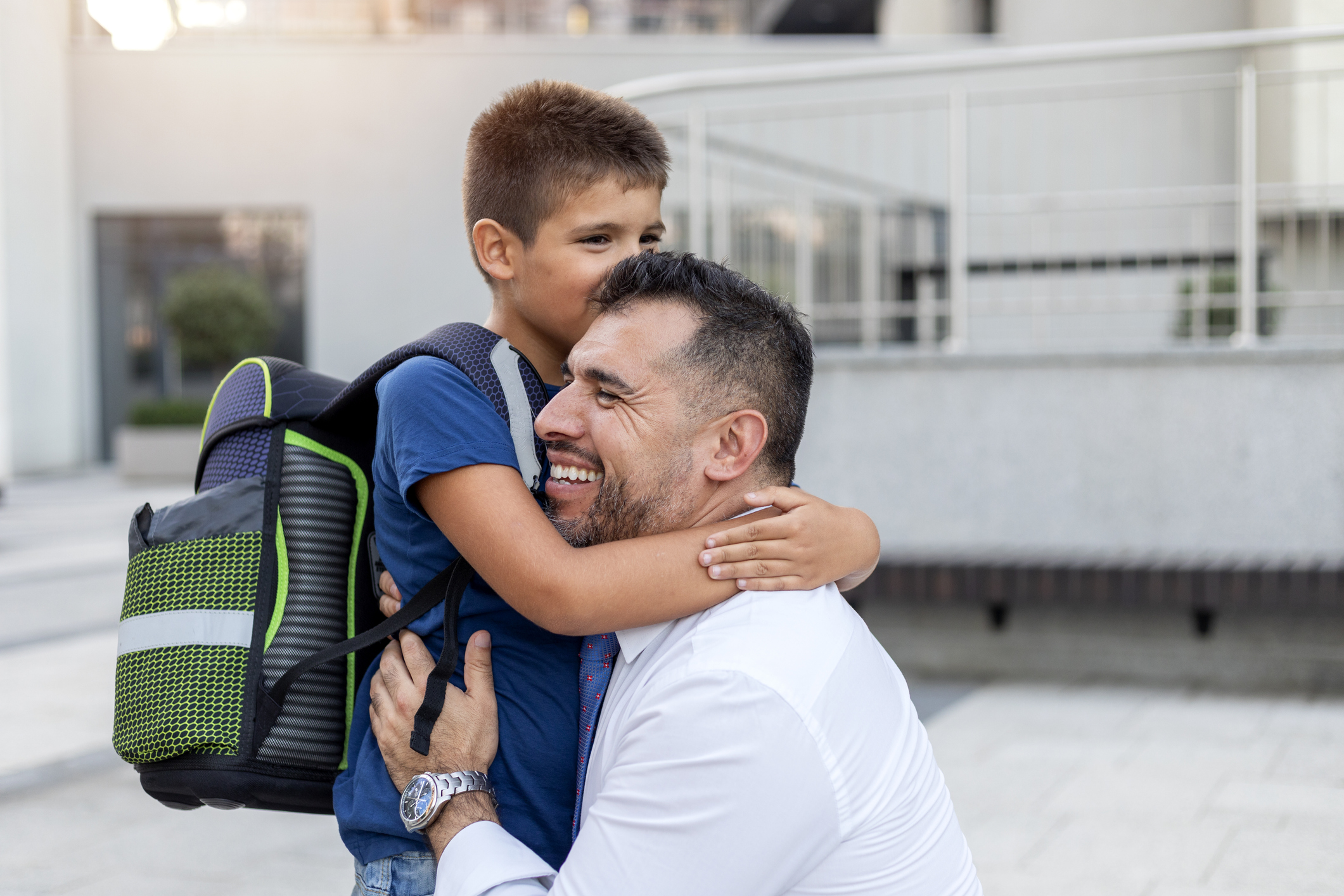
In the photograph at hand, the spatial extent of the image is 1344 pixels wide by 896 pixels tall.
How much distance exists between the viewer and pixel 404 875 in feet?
5.17

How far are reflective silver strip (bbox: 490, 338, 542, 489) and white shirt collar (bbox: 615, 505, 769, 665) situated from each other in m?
0.25

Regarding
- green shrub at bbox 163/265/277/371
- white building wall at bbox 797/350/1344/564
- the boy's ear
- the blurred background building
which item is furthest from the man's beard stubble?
green shrub at bbox 163/265/277/371

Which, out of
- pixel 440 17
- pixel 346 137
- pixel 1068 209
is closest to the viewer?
pixel 1068 209

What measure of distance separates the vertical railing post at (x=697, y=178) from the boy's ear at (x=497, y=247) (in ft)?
14.2

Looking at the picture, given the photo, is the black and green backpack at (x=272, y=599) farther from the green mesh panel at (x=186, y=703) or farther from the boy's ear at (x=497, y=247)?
the boy's ear at (x=497, y=247)

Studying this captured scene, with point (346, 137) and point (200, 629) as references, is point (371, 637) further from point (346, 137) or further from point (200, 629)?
point (346, 137)

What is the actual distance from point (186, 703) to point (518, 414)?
0.59 m

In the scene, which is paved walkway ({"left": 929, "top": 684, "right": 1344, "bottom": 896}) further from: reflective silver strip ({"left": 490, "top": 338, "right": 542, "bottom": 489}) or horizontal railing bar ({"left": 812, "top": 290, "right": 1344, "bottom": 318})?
reflective silver strip ({"left": 490, "top": 338, "right": 542, "bottom": 489})

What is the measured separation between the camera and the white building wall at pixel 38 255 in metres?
16.6

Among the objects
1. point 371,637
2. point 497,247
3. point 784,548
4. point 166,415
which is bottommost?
point 166,415

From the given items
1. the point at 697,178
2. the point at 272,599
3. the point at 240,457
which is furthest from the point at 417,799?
the point at 697,178

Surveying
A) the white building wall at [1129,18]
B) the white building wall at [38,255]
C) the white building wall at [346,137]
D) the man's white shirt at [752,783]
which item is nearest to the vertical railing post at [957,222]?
the man's white shirt at [752,783]

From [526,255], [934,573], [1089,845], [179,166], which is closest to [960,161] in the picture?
[934,573]

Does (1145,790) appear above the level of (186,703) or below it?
below
